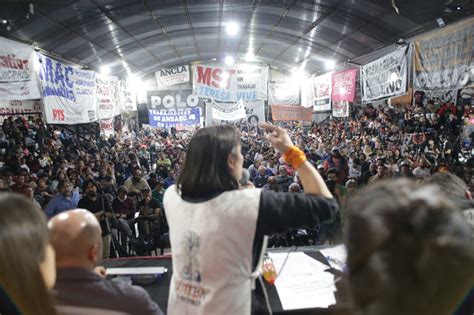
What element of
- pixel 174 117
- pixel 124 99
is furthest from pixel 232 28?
pixel 124 99

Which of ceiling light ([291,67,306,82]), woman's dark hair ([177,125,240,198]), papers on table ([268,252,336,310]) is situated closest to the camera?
woman's dark hair ([177,125,240,198])

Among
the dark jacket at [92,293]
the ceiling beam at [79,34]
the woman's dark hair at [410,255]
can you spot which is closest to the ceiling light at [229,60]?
the ceiling beam at [79,34]

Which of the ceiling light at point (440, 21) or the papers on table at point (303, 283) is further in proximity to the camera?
the ceiling light at point (440, 21)

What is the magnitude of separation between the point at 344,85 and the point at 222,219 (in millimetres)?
13914

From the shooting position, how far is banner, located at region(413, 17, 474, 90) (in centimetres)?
681

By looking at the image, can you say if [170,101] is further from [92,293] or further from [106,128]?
[92,293]

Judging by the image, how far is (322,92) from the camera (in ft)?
55.1

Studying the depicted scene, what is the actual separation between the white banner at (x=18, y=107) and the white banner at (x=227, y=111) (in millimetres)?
8376

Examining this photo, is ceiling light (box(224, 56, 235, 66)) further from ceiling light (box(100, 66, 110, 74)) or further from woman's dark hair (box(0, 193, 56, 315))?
woman's dark hair (box(0, 193, 56, 315))

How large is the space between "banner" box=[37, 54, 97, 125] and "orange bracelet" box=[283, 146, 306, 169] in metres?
9.07

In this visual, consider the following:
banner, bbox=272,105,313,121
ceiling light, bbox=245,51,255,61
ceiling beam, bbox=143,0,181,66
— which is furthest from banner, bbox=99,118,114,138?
ceiling light, bbox=245,51,255,61

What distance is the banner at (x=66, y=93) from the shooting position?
Result: 898 cm

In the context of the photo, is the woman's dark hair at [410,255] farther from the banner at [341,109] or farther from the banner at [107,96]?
the banner at [341,109]

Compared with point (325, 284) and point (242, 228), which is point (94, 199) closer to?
point (325, 284)
